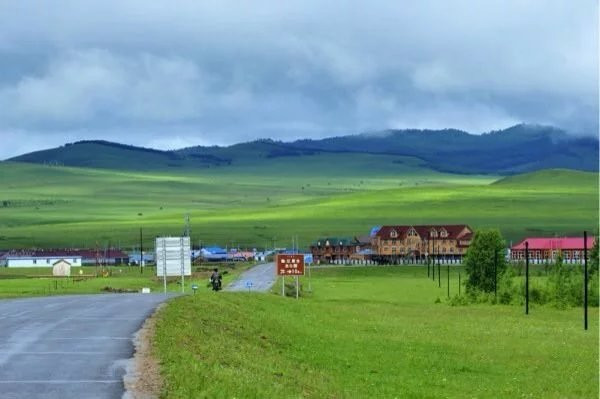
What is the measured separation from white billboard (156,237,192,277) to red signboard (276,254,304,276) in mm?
10271

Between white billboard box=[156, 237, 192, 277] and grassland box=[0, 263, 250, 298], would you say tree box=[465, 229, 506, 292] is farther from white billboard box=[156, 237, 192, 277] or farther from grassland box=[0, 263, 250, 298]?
white billboard box=[156, 237, 192, 277]

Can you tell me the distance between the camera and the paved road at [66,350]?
24.5 m

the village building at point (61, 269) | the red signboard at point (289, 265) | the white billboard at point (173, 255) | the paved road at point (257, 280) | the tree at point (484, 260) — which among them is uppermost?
the white billboard at point (173, 255)

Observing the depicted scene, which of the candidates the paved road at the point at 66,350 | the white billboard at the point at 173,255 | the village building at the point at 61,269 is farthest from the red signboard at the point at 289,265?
the village building at the point at 61,269

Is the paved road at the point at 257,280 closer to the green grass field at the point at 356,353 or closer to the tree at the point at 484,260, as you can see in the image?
the tree at the point at 484,260

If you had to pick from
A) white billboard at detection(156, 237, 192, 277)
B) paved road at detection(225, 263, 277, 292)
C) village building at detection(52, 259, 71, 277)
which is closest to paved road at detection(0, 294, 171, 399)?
white billboard at detection(156, 237, 192, 277)

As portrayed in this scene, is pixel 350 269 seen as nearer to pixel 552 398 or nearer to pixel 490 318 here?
pixel 490 318

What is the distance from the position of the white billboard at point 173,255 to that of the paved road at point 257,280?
28.4 meters

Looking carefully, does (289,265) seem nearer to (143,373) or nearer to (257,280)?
(257,280)

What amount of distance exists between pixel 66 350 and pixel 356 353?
41.0ft

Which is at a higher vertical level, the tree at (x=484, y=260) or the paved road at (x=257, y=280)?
the tree at (x=484, y=260)

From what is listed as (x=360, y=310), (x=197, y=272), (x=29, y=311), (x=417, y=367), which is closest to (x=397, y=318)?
Answer: (x=360, y=310)

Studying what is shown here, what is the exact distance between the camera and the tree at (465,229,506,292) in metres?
120

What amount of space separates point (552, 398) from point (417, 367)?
6575 millimetres
